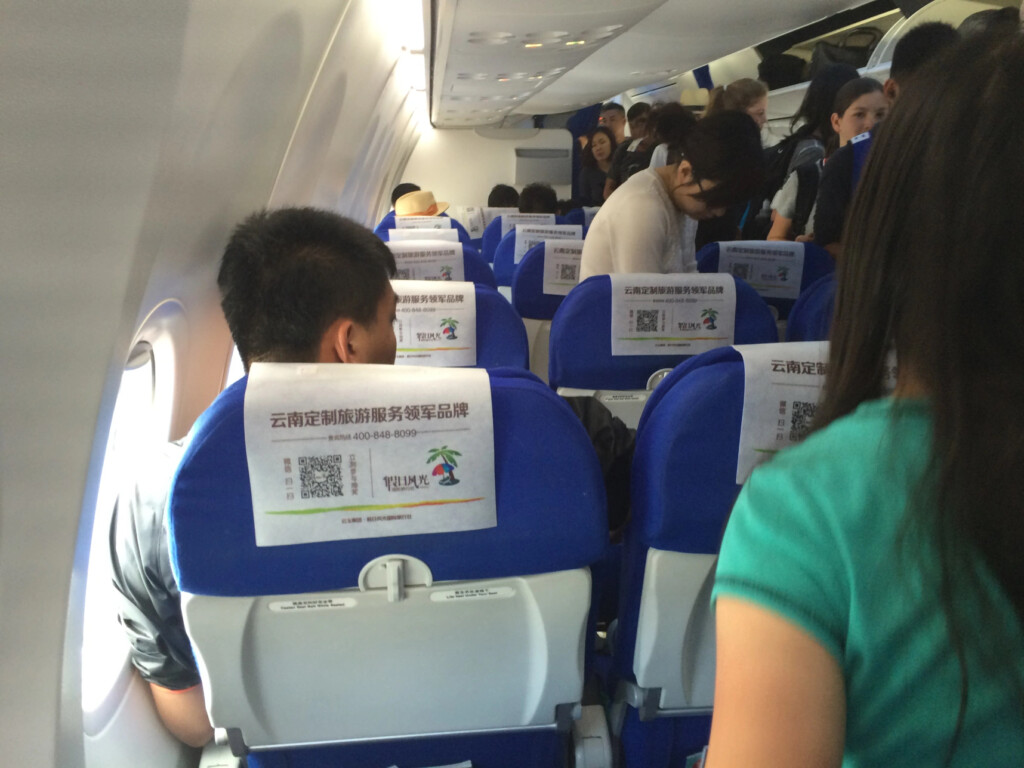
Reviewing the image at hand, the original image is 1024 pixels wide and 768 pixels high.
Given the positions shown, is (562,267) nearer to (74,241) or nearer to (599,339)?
(599,339)

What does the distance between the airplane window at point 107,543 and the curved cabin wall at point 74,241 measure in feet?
0.57

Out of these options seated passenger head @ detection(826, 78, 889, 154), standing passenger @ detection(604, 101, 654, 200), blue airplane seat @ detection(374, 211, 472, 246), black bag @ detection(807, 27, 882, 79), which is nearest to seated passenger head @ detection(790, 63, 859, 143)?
seated passenger head @ detection(826, 78, 889, 154)

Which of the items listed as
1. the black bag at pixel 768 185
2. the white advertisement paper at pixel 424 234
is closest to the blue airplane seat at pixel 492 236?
the white advertisement paper at pixel 424 234

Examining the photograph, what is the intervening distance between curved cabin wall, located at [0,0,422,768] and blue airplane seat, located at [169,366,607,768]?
294 millimetres

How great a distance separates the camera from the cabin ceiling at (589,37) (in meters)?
2.32

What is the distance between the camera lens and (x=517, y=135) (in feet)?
31.9

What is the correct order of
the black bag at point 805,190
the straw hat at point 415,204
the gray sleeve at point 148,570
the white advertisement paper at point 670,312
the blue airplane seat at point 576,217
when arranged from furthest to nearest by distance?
the blue airplane seat at point 576,217 < the straw hat at point 415,204 < the black bag at point 805,190 < the white advertisement paper at point 670,312 < the gray sleeve at point 148,570

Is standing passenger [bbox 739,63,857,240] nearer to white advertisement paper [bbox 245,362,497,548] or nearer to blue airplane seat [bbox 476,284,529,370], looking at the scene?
blue airplane seat [bbox 476,284,529,370]

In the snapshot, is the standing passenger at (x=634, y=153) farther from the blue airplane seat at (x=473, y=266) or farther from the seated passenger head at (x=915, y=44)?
the seated passenger head at (x=915, y=44)

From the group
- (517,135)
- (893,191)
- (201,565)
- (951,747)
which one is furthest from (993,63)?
(517,135)

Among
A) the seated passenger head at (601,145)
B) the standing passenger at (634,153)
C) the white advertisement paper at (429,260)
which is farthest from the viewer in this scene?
the seated passenger head at (601,145)

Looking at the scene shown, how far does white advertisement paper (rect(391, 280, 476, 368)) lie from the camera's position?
201 centimetres

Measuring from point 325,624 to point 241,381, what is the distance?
355 mm

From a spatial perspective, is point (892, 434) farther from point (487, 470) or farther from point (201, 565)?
point (201, 565)
